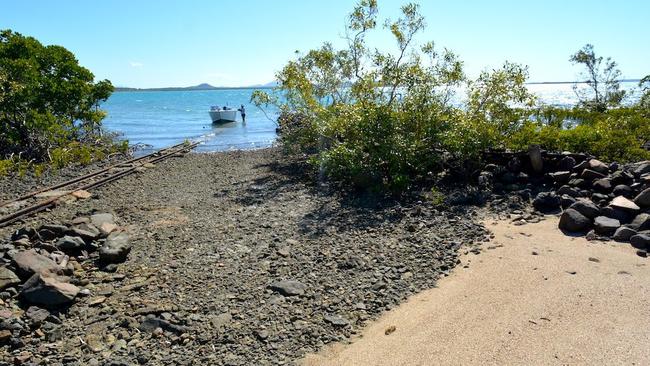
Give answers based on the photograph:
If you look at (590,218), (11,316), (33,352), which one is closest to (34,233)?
(11,316)

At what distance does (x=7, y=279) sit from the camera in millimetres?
6180

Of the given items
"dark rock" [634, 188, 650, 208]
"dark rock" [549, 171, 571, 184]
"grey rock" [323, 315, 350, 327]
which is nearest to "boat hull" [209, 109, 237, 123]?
"dark rock" [549, 171, 571, 184]

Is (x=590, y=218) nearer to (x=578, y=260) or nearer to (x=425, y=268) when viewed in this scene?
(x=578, y=260)

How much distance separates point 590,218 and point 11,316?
29.3ft

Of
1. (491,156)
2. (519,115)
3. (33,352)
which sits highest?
(519,115)

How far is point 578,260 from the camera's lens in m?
6.76

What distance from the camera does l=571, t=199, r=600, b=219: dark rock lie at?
8180 mm

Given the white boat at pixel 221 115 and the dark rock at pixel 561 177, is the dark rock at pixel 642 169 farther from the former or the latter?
the white boat at pixel 221 115

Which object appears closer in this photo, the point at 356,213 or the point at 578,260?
the point at 578,260

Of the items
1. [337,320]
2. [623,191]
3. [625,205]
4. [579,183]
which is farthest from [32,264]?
[623,191]

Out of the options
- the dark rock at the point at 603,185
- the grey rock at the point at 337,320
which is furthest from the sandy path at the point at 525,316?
the dark rock at the point at 603,185

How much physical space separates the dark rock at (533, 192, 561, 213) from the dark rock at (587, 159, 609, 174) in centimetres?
136

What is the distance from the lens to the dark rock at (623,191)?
8.78 metres

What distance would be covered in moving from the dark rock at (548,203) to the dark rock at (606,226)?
1297mm
